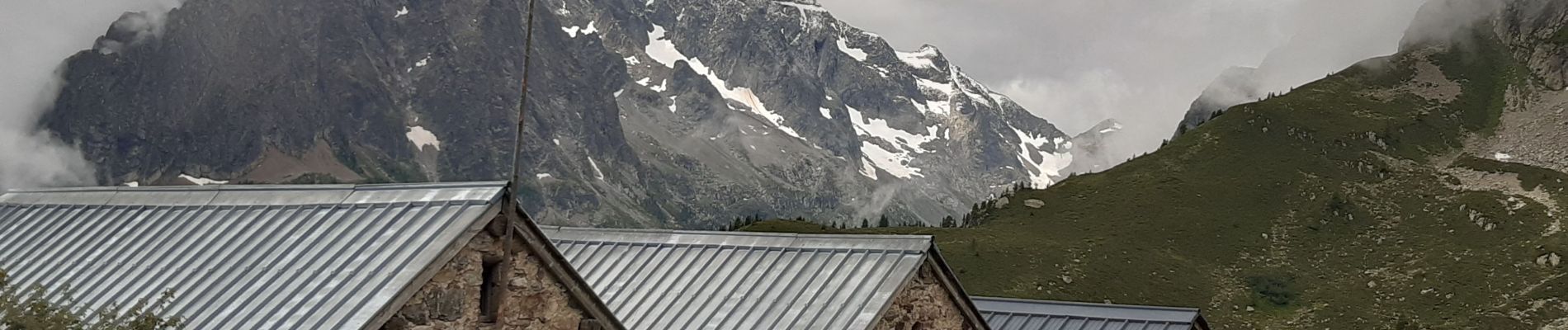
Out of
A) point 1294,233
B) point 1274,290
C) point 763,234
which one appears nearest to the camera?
point 763,234

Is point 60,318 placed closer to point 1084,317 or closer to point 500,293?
point 500,293

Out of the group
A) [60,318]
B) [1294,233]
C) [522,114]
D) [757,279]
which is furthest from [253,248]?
[1294,233]

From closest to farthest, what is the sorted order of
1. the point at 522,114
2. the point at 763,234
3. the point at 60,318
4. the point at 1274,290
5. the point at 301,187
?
the point at 60,318
the point at 522,114
the point at 301,187
the point at 763,234
the point at 1274,290

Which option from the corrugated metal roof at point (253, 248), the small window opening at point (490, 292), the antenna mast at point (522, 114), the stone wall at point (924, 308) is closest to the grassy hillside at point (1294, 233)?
the stone wall at point (924, 308)

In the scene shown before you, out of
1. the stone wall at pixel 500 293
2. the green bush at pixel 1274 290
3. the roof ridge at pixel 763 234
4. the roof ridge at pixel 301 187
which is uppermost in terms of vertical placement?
the green bush at pixel 1274 290

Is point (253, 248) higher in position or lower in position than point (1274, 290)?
lower

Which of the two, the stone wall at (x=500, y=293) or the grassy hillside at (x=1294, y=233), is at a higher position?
the grassy hillside at (x=1294, y=233)

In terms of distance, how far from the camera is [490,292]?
16.5m

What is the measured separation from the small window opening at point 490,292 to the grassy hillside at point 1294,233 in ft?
319

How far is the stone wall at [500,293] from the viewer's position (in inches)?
618

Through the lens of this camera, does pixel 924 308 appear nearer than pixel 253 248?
No

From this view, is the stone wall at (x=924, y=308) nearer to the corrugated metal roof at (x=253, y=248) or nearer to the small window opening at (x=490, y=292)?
the small window opening at (x=490, y=292)

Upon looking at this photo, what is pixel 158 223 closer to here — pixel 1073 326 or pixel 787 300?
pixel 787 300

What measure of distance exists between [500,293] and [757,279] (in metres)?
9.94
